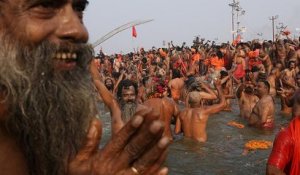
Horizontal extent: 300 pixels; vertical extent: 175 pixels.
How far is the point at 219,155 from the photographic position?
909cm

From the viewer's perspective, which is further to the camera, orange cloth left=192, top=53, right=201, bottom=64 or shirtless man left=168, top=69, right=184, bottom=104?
orange cloth left=192, top=53, right=201, bottom=64

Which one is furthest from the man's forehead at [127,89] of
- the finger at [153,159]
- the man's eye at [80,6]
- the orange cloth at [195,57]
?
the orange cloth at [195,57]

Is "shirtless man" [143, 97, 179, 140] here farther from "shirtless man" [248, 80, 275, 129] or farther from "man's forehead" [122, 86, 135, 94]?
"shirtless man" [248, 80, 275, 129]

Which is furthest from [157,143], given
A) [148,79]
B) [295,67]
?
[148,79]

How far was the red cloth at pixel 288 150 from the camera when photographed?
3.86 m

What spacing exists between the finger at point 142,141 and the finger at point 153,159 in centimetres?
1

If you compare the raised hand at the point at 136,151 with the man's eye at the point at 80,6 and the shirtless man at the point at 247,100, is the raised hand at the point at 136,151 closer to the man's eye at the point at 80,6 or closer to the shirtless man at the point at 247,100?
the man's eye at the point at 80,6

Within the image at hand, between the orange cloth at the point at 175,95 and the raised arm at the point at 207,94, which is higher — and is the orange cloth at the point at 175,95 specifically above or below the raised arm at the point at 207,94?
below

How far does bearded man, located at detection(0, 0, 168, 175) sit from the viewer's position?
1.70 meters

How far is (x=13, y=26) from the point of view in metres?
1.72

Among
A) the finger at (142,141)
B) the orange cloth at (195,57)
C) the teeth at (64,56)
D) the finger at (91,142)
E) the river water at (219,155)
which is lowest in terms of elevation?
the river water at (219,155)

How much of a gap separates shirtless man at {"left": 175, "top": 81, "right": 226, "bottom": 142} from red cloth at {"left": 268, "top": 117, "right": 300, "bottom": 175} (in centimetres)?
475

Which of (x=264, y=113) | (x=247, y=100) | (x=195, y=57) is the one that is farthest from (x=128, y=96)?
(x=195, y=57)

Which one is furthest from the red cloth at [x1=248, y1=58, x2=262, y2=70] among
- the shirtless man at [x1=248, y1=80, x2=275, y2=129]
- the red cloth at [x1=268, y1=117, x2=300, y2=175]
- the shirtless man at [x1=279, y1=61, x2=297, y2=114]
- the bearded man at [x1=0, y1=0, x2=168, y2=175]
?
the bearded man at [x1=0, y1=0, x2=168, y2=175]
